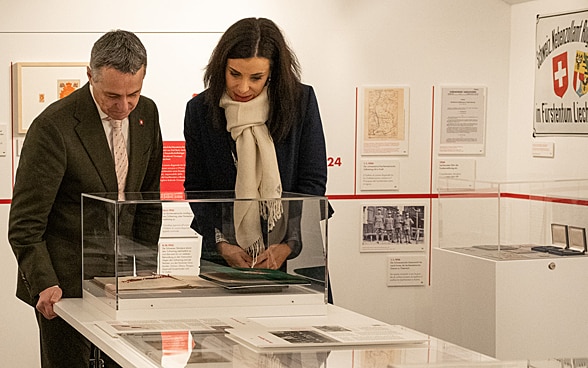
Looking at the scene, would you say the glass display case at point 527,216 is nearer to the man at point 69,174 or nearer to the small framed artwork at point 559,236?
the small framed artwork at point 559,236


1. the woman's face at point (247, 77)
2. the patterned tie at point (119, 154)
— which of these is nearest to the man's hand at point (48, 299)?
the patterned tie at point (119, 154)

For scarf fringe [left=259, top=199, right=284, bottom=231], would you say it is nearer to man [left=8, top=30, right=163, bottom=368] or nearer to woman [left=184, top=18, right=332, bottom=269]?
woman [left=184, top=18, right=332, bottom=269]

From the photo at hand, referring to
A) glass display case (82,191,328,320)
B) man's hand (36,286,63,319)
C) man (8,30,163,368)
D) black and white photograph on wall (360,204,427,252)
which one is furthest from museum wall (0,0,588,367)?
glass display case (82,191,328,320)

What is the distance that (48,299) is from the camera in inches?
139

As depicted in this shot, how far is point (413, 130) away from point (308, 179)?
2.98 metres

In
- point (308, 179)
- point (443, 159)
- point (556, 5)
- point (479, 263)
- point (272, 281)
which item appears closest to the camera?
point (272, 281)

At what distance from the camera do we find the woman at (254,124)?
3834mm

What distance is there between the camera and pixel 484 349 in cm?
576

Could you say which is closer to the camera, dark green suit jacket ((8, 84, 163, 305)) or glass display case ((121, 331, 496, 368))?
glass display case ((121, 331, 496, 368))

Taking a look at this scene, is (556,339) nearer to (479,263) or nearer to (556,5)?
(479,263)

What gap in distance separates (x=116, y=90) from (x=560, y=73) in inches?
143

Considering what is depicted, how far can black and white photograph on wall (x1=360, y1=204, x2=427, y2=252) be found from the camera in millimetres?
6762

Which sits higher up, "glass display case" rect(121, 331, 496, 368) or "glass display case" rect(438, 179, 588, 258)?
"glass display case" rect(438, 179, 588, 258)

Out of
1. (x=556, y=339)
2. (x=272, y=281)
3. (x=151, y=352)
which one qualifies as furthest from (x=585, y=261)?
(x=151, y=352)
